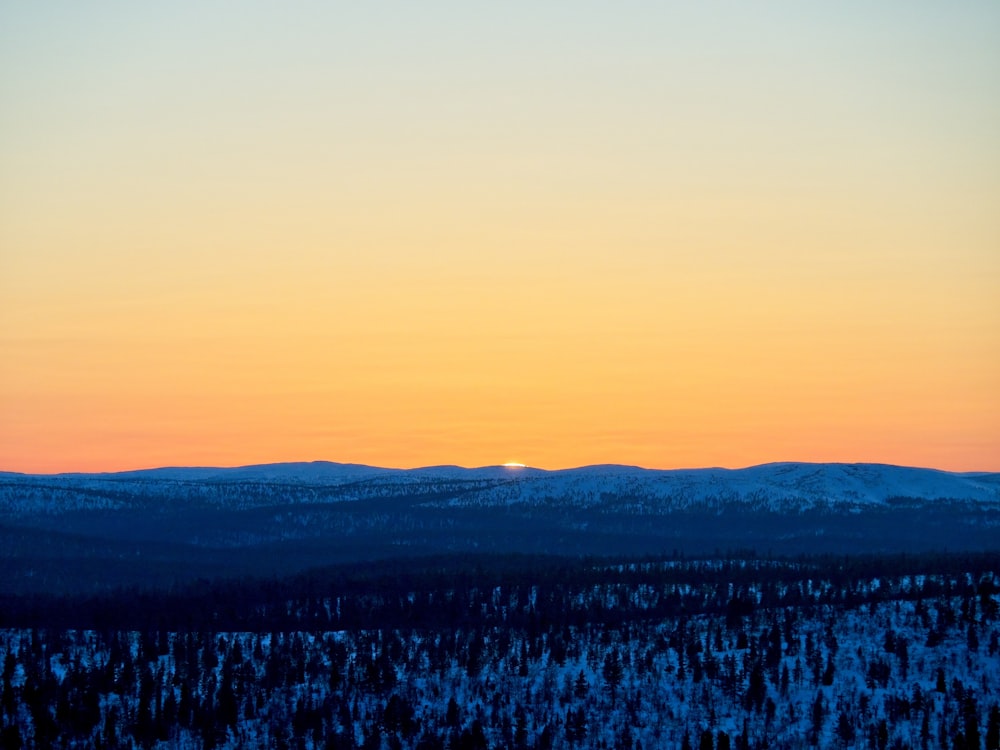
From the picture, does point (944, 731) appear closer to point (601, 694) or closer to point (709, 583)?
point (601, 694)

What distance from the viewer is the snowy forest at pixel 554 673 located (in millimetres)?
91000

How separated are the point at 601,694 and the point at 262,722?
23.0m

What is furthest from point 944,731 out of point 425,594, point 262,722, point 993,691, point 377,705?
point 425,594

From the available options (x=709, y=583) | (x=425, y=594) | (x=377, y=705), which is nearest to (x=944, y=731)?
(x=377, y=705)

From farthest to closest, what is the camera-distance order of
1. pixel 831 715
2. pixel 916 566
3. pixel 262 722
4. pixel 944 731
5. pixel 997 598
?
pixel 916 566
pixel 997 598
pixel 262 722
pixel 831 715
pixel 944 731

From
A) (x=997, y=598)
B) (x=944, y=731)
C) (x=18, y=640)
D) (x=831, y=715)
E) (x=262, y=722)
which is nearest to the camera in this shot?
(x=944, y=731)

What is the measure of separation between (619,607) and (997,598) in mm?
35977

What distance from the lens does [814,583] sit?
13075 centimetres

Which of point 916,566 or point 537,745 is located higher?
point 916,566

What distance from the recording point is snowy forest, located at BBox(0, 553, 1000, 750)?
3583 inches

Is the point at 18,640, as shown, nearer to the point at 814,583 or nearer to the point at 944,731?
the point at 814,583

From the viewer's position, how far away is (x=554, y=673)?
10362 centimetres

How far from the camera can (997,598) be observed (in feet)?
345

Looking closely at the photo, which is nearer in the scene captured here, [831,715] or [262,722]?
[831,715]
